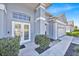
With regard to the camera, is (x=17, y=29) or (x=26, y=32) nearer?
(x=17, y=29)

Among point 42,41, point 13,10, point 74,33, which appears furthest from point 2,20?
point 74,33

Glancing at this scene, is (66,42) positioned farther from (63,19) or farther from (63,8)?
(63,8)

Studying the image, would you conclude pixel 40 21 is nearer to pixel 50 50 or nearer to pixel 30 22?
pixel 30 22

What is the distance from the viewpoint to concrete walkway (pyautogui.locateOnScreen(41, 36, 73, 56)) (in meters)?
3.49

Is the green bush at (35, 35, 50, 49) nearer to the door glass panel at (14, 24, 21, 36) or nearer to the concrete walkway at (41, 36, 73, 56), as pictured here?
the concrete walkway at (41, 36, 73, 56)

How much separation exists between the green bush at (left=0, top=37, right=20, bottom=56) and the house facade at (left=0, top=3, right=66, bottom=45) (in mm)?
207

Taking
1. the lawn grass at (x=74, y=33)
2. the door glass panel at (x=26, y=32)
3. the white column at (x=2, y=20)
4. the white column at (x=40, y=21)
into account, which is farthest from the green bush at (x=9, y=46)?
the lawn grass at (x=74, y=33)

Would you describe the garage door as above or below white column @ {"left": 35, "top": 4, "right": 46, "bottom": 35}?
below

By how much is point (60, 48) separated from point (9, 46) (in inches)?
52.8

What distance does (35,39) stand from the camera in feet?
11.7

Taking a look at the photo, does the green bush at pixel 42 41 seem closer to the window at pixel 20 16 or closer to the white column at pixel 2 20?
the window at pixel 20 16

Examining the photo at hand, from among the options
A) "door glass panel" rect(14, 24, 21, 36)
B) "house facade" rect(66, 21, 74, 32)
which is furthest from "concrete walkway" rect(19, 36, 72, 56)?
"door glass panel" rect(14, 24, 21, 36)

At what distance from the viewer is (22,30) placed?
3.59 meters

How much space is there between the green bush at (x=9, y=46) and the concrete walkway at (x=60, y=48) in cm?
Result: 73
